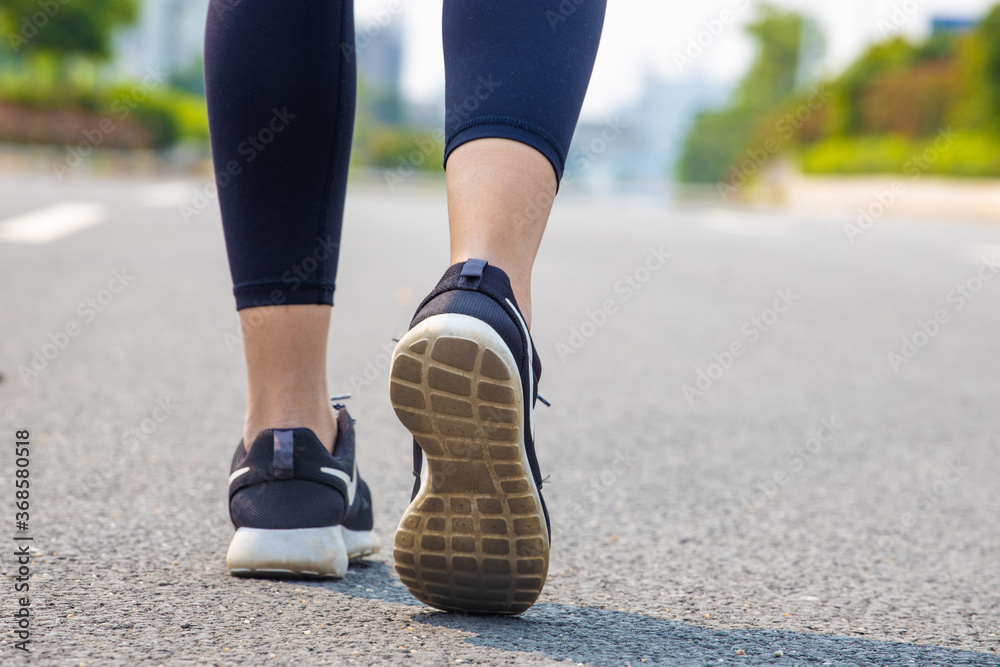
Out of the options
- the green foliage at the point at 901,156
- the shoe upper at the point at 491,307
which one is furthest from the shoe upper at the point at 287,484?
the green foliage at the point at 901,156

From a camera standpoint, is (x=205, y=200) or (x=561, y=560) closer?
(x=561, y=560)

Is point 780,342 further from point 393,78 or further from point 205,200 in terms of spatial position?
point 393,78

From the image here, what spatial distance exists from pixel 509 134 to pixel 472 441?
0.30 meters

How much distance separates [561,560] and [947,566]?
50cm

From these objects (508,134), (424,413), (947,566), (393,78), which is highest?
(393,78)

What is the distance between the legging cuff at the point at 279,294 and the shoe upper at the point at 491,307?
0.28 m

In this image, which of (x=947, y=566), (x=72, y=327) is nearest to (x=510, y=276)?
(x=947, y=566)

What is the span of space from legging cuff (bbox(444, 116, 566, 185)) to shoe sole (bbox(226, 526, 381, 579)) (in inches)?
17.5

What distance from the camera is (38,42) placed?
1032 inches

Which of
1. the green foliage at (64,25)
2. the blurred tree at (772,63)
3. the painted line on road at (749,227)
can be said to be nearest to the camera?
the painted line on road at (749,227)

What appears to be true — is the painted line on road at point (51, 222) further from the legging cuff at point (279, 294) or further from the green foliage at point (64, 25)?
the green foliage at point (64, 25)

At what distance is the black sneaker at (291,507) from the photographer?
3.96ft

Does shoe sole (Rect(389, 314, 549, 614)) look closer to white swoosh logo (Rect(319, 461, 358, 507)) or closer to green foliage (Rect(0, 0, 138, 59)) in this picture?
white swoosh logo (Rect(319, 461, 358, 507))

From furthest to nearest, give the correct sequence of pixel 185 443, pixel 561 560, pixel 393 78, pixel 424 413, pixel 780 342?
pixel 393 78, pixel 780 342, pixel 185 443, pixel 561 560, pixel 424 413
